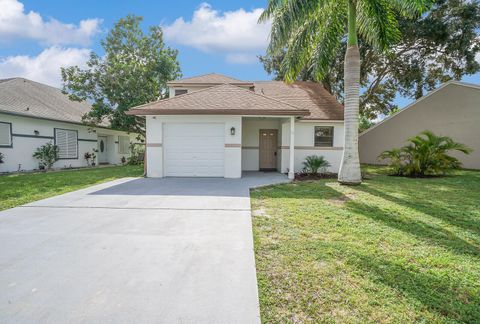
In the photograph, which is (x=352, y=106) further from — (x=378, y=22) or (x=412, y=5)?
(x=412, y=5)

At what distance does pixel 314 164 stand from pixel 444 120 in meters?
9.43

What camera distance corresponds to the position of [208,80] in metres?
16.0

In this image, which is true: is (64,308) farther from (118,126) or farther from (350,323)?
(118,126)

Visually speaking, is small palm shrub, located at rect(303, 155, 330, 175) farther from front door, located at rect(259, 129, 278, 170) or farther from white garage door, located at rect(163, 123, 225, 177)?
white garage door, located at rect(163, 123, 225, 177)

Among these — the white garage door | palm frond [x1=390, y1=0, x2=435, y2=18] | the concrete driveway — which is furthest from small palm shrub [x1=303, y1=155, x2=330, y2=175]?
the concrete driveway

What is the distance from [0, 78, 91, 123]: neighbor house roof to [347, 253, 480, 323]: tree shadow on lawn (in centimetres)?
1648

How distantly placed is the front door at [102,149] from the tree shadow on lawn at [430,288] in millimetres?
21232

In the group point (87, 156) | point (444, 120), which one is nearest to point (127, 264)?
point (87, 156)

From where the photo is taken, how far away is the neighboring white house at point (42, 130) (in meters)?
13.1

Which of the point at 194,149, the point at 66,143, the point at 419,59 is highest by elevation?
the point at 419,59

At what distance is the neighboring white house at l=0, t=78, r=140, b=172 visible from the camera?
13062mm

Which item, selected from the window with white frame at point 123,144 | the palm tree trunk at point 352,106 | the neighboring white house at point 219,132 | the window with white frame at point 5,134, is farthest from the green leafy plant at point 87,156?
the palm tree trunk at point 352,106

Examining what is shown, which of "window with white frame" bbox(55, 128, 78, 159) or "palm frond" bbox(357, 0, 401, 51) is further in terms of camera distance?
"window with white frame" bbox(55, 128, 78, 159)

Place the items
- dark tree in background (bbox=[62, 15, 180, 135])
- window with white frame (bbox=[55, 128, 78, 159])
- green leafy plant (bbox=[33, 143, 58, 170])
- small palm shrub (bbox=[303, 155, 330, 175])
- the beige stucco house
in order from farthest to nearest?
dark tree in background (bbox=[62, 15, 180, 135]) < window with white frame (bbox=[55, 128, 78, 159]) < green leafy plant (bbox=[33, 143, 58, 170]) < the beige stucco house < small palm shrub (bbox=[303, 155, 330, 175])
